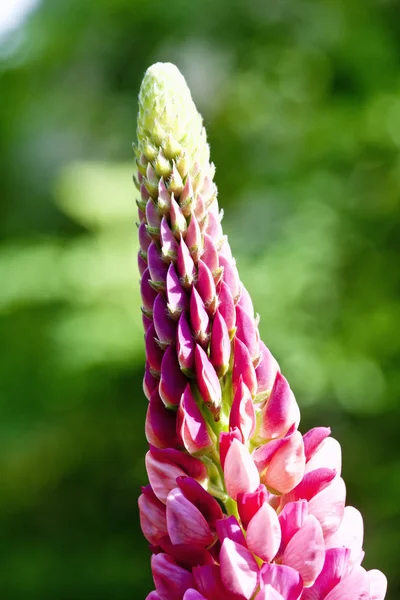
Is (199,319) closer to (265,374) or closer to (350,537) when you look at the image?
(265,374)

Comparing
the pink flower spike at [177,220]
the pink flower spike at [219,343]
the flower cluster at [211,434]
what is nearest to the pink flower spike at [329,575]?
the flower cluster at [211,434]

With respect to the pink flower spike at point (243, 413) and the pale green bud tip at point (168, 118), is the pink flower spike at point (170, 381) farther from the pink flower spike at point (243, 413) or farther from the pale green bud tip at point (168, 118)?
the pale green bud tip at point (168, 118)

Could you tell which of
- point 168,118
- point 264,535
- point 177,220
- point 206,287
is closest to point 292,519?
point 264,535

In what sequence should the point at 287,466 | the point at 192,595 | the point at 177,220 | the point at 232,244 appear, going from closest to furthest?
the point at 192,595 < the point at 287,466 < the point at 177,220 < the point at 232,244

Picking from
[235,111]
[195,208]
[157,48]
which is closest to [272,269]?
[235,111]

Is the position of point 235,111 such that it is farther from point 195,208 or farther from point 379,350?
point 195,208

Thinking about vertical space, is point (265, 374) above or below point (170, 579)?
above

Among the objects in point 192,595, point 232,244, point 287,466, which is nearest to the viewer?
point 192,595
